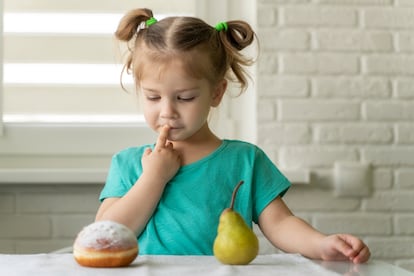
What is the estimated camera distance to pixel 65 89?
2502 millimetres

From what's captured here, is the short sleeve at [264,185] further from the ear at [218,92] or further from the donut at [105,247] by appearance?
the donut at [105,247]

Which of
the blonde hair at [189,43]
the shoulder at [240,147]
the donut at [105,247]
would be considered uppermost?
the blonde hair at [189,43]

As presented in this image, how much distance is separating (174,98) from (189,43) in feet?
0.44

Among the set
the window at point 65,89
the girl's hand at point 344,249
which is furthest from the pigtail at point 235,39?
the window at point 65,89

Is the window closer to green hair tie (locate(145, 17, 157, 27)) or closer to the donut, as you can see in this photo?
green hair tie (locate(145, 17, 157, 27))

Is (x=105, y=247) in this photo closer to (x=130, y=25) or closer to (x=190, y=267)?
(x=190, y=267)

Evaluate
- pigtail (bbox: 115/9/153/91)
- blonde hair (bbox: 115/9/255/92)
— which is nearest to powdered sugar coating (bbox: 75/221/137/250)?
blonde hair (bbox: 115/9/255/92)

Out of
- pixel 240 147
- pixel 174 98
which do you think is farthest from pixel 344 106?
pixel 174 98

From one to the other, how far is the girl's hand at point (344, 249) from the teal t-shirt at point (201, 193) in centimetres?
28

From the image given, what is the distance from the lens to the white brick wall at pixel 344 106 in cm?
237

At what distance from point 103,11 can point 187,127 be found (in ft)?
3.72

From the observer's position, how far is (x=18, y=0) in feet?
8.16

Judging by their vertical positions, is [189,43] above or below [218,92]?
above

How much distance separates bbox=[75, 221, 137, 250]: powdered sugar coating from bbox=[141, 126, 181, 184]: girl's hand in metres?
0.38
